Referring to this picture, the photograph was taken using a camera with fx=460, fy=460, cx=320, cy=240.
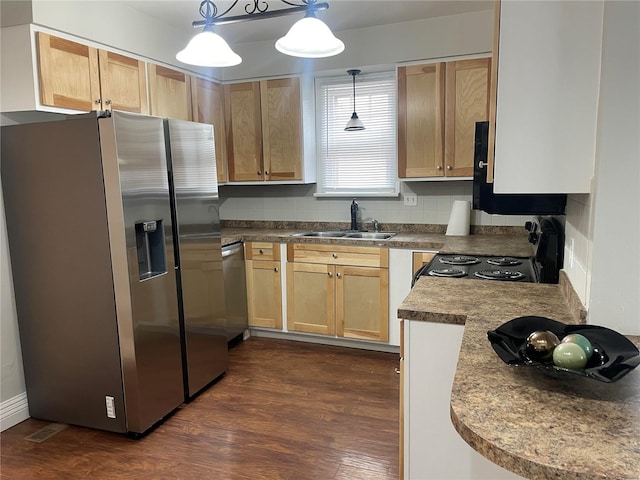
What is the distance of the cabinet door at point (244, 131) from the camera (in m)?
3.95

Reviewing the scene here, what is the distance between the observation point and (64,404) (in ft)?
8.48

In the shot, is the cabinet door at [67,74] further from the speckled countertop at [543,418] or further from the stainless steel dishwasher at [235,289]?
the speckled countertop at [543,418]

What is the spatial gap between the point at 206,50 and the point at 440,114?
6.50ft

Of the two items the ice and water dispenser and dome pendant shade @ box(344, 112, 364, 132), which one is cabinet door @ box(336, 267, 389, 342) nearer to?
dome pendant shade @ box(344, 112, 364, 132)

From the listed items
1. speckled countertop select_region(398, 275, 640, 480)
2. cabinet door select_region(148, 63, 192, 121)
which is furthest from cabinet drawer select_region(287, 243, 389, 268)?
speckled countertop select_region(398, 275, 640, 480)

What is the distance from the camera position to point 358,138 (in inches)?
159

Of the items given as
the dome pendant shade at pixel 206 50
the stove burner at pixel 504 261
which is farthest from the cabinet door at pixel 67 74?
the stove burner at pixel 504 261

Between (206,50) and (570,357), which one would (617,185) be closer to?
(570,357)

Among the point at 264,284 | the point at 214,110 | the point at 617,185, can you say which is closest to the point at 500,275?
the point at 617,185

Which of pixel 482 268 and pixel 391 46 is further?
pixel 391 46

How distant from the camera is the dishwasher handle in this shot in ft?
11.6

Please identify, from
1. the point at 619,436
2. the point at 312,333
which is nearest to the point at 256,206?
the point at 312,333

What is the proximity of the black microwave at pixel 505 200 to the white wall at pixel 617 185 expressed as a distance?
22.3 inches

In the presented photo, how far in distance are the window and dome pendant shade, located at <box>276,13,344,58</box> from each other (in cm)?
202
